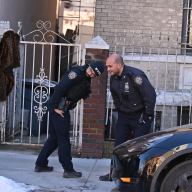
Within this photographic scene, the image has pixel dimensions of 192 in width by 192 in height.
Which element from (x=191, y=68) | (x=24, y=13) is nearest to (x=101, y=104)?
(x=191, y=68)

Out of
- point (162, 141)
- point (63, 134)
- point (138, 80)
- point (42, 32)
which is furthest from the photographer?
point (42, 32)

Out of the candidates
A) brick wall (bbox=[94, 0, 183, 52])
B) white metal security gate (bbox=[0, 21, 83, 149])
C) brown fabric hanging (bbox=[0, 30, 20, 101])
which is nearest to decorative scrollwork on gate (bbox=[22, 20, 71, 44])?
white metal security gate (bbox=[0, 21, 83, 149])

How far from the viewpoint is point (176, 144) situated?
5.41 metres

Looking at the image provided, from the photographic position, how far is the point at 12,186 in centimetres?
656

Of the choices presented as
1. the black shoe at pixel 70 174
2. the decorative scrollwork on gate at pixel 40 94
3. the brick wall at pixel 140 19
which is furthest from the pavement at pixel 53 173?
the brick wall at pixel 140 19

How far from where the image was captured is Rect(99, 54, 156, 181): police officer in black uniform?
7031 mm

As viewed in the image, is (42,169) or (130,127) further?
(42,169)

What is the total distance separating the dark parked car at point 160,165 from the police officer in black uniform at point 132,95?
1391mm

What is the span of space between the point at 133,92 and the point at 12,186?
6.13 feet

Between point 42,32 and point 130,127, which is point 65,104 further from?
point 42,32

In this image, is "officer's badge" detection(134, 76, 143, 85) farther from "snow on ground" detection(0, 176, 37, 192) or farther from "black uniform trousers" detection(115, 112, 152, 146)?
"snow on ground" detection(0, 176, 37, 192)

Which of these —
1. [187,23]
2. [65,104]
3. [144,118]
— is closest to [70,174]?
[65,104]

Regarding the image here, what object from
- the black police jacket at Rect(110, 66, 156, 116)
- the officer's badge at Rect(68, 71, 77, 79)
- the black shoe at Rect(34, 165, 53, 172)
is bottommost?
the black shoe at Rect(34, 165, 53, 172)

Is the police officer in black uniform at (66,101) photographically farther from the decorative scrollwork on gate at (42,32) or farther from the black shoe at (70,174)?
the decorative scrollwork on gate at (42,32)
